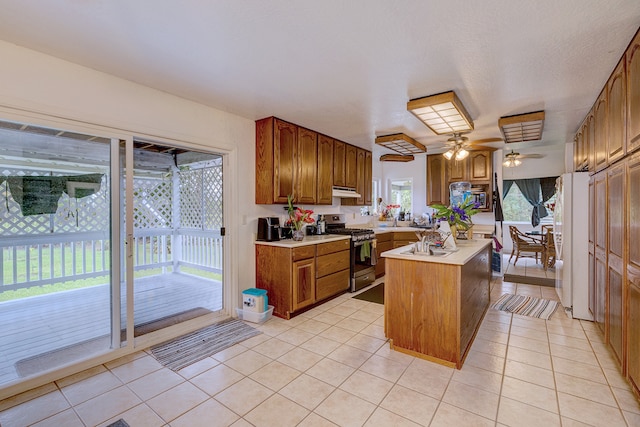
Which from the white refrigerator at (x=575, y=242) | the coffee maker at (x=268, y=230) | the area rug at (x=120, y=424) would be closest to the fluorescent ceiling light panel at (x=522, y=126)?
the white refrigerator at (x=575, y=242)

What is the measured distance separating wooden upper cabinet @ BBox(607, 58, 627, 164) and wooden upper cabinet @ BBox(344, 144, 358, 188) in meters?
3.08

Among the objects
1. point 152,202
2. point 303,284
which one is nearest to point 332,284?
point 303,284

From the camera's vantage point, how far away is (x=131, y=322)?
8.54 feet

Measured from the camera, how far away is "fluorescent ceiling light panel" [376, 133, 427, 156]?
4223mm

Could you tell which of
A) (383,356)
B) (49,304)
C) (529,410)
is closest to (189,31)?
(383,356)

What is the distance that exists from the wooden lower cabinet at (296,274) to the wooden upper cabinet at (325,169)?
76 centimetres

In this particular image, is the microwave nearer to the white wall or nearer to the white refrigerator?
the white refrigerator

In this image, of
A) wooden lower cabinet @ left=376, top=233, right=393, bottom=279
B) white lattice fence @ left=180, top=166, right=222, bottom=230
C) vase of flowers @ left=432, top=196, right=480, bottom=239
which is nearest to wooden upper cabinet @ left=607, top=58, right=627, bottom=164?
vase of flowers @ left=432, top=196, right=480, bottom=239

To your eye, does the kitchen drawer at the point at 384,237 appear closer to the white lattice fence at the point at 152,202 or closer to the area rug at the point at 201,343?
the area rug at the point at 201,343

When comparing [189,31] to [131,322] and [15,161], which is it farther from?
[131,322]

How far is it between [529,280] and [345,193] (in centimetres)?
345

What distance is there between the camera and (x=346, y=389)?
6.68ft

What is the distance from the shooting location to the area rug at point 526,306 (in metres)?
3.47

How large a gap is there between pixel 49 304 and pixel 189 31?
11.0 ft
